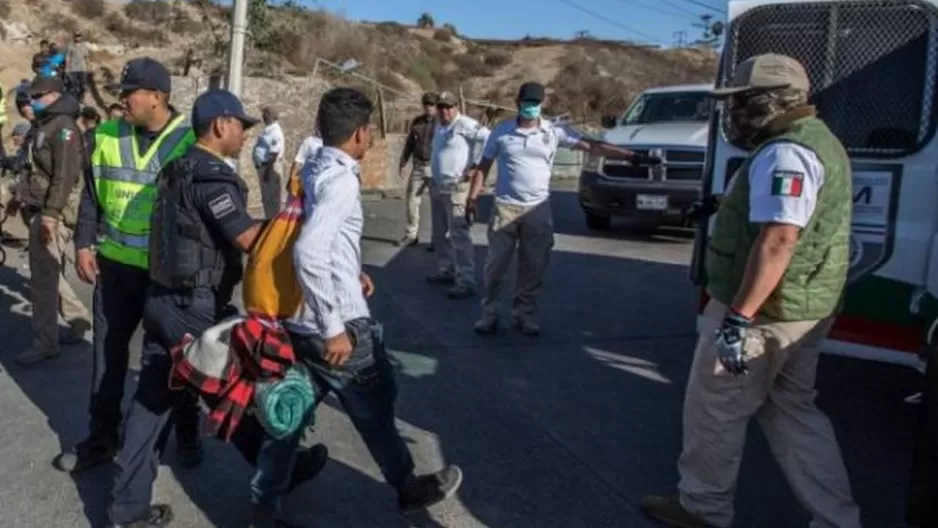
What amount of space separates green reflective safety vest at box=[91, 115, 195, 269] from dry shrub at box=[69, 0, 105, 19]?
31.9 m

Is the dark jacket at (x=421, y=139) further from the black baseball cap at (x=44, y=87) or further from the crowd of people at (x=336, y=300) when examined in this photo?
the crowd of people at (x=336, y=300)

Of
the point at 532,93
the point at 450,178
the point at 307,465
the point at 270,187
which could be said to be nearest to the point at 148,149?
the point at 307,465

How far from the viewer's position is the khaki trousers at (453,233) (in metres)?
8.62

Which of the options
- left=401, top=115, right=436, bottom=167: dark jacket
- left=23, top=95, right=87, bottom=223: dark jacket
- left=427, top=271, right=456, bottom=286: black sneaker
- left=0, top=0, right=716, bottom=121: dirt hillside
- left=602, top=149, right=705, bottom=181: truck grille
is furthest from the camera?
left=0, top=0, right=716, bottom=121: dirt hillside

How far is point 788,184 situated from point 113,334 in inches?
115

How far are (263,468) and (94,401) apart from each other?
1.20 m

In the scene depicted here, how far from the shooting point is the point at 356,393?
3668mm

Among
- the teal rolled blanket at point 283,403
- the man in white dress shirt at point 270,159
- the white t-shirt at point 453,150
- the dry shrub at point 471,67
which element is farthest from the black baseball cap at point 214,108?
the dry shrub at point 471,67

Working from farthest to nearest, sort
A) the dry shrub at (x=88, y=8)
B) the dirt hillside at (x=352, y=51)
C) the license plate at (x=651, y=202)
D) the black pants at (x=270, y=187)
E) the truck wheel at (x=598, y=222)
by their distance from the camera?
the dry shrub at (x=88, y=8)
the dirt hillside at (x=352, y=51)
the truck wheel at (x=598, y=222)
the license plate at (x=651, y=202)
the black pants at (x=270, y=187)

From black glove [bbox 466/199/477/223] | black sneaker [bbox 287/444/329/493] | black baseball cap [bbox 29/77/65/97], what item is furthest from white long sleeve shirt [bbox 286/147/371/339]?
black glove [bbox 466/199/477/223]

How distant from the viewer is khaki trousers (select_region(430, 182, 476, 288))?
8.62 meters

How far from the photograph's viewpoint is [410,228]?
11047 millimetres

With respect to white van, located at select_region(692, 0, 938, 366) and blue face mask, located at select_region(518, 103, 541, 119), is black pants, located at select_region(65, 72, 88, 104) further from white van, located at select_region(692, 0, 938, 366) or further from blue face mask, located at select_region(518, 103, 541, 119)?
white van, located at select_region(692, 0, 938, 366)

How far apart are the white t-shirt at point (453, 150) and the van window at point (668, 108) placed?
474 centimetres
